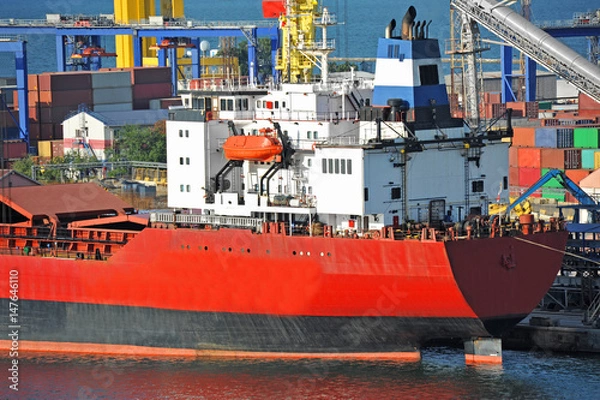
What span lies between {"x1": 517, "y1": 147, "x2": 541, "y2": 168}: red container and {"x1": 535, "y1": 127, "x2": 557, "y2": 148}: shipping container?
15.7 inches

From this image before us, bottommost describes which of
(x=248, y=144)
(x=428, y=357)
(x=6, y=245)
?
(x=428, y=357)

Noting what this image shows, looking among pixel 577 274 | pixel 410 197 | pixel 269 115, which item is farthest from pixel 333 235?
pixel 577 274

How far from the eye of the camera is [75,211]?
43.4 meters

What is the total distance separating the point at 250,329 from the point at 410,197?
516cm

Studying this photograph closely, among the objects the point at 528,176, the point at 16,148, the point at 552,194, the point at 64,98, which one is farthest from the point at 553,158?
the point at 64,98

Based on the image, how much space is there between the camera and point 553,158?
58219mm

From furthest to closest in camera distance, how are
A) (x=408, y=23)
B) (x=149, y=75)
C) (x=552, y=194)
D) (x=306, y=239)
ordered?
(x=149, y=75), (x=552, y=194), (x=408, y=23), (x=306, y=239)

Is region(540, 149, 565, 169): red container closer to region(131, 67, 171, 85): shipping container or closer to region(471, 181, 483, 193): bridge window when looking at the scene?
region(471, 181, 483, 193): bridge window

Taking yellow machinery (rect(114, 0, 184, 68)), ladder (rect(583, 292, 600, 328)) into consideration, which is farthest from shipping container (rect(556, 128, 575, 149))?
yellow machinery (rect(114, 0, 184, 68))

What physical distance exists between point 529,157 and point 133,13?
4170 cm

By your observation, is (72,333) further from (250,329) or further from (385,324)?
(385,324)

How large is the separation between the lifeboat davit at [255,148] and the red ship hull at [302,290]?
2094 mm

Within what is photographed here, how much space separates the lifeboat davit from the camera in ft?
126

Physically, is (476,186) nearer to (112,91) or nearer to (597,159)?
(597,159)
